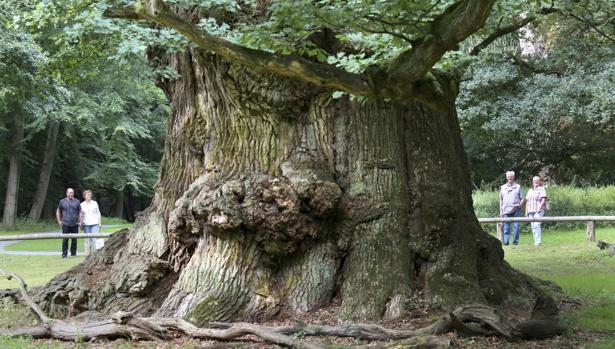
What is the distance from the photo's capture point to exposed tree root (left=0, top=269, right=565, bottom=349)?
7301 millimetres

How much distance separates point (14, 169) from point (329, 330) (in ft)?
116

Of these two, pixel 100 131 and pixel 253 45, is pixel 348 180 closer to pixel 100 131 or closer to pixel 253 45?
pixel 253 45

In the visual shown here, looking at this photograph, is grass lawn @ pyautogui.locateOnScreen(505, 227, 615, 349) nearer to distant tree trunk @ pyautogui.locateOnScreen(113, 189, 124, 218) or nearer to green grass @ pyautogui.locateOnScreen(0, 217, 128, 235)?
green grass @ pyautogui.locateOnScreen(0, 217, 128, 235)

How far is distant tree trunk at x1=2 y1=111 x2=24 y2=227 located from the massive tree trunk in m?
30.2

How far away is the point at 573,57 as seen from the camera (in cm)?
2098

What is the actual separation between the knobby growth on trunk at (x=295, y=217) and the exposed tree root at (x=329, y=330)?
18.2 inches

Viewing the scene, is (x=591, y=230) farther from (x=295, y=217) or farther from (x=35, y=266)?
(x=35, y=266)

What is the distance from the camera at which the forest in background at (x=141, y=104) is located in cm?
975

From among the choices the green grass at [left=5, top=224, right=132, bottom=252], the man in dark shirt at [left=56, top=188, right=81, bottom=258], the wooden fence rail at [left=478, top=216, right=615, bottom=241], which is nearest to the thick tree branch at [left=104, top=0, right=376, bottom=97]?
the wooden fence rail at [left=478, top=216, right=615, bottom=241]

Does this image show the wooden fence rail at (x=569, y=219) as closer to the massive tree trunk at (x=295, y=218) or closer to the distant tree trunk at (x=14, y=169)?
the massive tree trunk at (x=295, y=218)

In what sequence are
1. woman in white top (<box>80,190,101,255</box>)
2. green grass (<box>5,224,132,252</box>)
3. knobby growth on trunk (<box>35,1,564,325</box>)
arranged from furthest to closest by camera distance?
1. green grass (<box>5,224,132,252</box>)
2. woman in white top (<box>80,190,101,255</box>)
3. knobby growth on trunk (<box>35,1,564,325</box>)

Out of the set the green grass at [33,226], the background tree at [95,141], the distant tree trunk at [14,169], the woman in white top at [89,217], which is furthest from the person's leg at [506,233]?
the distant tree trunk at [14,169]

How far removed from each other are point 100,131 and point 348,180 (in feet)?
107

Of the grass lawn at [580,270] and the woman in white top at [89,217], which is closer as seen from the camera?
the grass lawn at [580,270]
